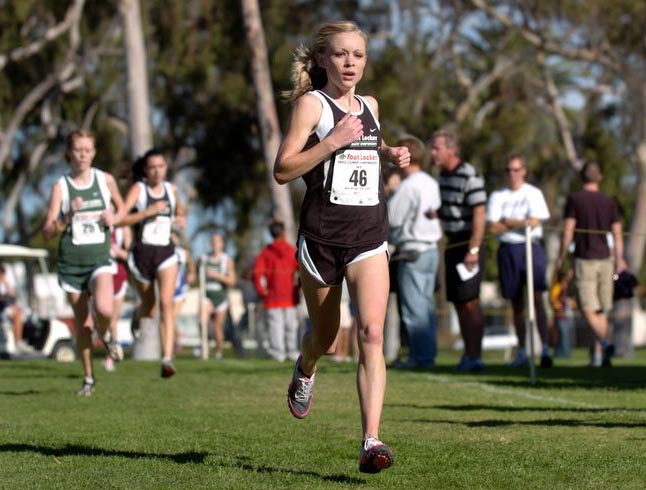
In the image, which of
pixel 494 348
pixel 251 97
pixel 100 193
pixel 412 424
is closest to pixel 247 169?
pixel 251 97

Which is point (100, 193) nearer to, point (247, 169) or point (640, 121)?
point (640, 121)

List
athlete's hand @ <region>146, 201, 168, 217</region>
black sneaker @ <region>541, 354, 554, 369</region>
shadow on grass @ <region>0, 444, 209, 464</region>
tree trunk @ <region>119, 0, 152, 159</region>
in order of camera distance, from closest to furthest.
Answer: shadow on grass @ <region>0, 444, 209, 464</region>
athlete's hand @ <region>146, 201, 168, 217</region>
black sneaker @ <region>541, 354, 554, 369</region>
tree trunk @ <region>119, 0, 152, 159</region>

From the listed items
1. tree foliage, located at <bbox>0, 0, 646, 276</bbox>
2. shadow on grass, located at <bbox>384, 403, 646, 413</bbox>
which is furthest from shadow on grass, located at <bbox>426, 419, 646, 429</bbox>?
tree foliage, located at <bbox>0, 0, 646, 276</bbox>

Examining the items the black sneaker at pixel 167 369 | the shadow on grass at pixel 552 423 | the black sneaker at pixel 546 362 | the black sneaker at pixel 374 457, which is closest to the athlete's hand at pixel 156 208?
the black sneaker at pixel 167 369

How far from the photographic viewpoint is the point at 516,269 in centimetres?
1407

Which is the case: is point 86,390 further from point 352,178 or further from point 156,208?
point 352,178

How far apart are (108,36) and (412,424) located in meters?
37.7

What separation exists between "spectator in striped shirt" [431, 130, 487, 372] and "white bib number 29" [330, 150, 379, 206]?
6.98 metres

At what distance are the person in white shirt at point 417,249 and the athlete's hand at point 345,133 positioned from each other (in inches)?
312

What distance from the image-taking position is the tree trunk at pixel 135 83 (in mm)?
24641

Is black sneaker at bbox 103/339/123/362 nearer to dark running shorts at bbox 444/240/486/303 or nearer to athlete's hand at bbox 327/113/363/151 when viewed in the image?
dark running shorts at bbox 444/240/486/303

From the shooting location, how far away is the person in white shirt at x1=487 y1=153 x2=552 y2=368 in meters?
14.1

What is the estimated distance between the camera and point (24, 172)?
45906 millimetres

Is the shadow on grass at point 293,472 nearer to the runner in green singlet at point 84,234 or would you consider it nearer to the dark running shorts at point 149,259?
the runner in green singlet at point 84,234
